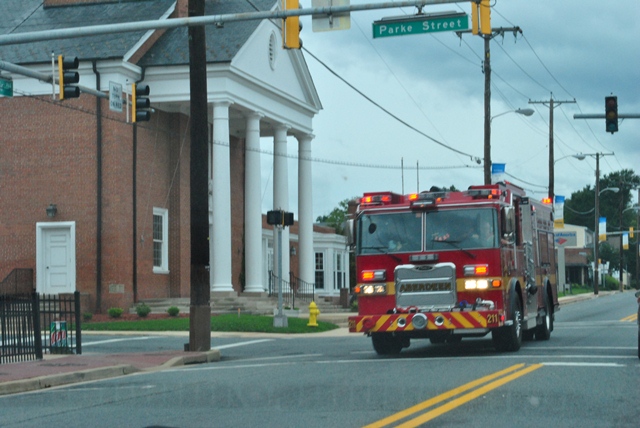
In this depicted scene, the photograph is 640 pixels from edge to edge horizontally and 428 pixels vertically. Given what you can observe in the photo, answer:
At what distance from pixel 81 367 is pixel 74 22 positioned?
24.2 m

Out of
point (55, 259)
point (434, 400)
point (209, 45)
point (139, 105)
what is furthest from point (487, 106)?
point (434, 400)

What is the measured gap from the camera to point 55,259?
1359 inches

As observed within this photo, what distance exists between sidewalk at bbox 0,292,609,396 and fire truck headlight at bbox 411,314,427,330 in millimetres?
4671

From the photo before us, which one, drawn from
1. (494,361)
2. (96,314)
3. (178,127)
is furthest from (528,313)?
(178,127)

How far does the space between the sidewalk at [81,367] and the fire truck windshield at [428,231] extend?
419 centimetres

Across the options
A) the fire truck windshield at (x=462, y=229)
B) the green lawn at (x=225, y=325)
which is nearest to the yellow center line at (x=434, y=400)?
the fire truck windshield at (x=462, y=229)

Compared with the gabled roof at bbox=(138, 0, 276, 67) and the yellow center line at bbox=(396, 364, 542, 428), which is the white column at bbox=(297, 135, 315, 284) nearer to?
the gabled roof at bbox=(138, 0, 276, 67)

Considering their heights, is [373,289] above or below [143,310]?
above

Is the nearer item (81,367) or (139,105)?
(81,367)

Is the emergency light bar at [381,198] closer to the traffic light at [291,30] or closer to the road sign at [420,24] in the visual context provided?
the road sign at [420,24]

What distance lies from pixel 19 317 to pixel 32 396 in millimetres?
4538

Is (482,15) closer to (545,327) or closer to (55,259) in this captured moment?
(545,327)

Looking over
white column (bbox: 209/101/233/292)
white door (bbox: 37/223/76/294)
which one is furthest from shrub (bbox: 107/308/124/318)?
white column (bbox: 209/101/233/292)

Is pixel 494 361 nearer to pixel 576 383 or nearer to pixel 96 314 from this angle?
pixel 576 383
